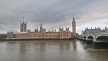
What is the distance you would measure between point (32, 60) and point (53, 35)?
171703mm

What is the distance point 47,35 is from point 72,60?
6813 inches

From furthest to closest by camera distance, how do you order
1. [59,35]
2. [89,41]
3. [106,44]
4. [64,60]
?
1. [59,35]
2. [89,41]
3. [106,44]
4. [64,60]

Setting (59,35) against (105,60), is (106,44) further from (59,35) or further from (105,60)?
(59,35)

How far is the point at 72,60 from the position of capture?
88.0 feet

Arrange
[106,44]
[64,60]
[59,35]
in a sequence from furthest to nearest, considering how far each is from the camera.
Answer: [59,35], [106,44], [64,60]

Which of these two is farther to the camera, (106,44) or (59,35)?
(59,35)

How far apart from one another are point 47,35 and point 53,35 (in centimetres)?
754

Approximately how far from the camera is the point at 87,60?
88.5 ft

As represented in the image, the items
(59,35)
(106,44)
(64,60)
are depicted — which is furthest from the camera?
(59,35)

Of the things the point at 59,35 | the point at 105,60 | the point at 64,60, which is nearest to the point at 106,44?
the point at 105,60


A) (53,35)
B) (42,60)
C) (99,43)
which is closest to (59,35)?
(53,35)

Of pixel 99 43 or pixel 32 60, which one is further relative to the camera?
pixel 99 43

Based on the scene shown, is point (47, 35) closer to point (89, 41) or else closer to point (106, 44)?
point (89, 41)

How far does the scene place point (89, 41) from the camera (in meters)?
80.9
